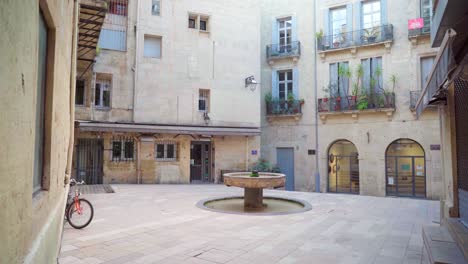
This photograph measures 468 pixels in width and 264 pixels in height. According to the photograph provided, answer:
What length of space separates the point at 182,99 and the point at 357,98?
9.30 metres

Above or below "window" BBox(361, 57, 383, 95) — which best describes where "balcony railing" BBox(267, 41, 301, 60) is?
above

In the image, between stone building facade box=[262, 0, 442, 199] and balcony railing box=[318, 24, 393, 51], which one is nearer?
stone building facade box=[262, 0, 442, 199]

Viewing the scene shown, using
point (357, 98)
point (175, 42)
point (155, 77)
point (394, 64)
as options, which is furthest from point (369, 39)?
point (155, 77)

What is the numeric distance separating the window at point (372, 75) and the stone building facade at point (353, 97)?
5 cm

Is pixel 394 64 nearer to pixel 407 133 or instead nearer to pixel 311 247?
pixel 407 133

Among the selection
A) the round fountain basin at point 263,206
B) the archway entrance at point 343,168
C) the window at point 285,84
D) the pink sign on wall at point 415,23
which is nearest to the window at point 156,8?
the window at point 285,84

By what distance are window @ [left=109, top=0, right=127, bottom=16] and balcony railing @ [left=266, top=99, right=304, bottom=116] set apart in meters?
9.60

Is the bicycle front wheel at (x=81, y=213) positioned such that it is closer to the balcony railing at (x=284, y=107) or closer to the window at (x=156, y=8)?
the window at (x=156, y=8)

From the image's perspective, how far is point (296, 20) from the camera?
67.2 feet

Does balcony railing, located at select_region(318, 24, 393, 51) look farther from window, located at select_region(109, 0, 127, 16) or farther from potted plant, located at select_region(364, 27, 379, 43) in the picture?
window, located at select_region(109, 0, 127, 16)

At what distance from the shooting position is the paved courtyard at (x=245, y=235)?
556cm

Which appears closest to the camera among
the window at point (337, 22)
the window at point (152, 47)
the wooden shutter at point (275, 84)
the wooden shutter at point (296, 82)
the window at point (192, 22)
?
the window at point (152, 47)

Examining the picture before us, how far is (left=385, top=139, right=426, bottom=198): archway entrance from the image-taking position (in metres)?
16.9

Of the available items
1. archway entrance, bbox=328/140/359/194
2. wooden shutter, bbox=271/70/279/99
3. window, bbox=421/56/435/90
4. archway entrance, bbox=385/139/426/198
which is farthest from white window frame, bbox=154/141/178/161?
window, bbox=421/56/435/90
